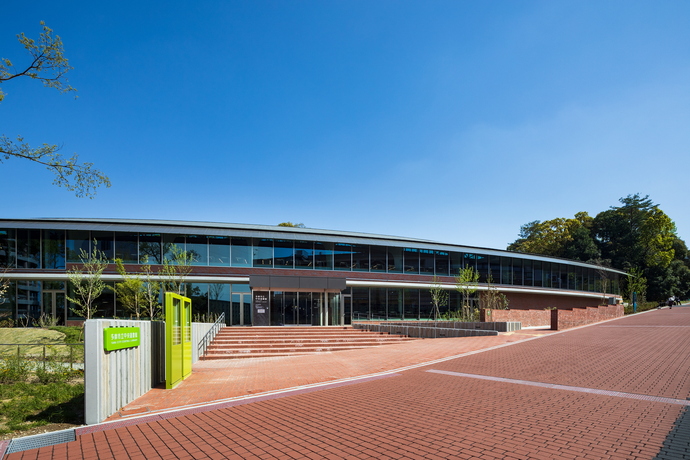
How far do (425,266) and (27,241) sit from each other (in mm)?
26245

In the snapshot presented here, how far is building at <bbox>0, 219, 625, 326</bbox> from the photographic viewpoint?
2591cm

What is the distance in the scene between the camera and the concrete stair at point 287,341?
1858 centimetres

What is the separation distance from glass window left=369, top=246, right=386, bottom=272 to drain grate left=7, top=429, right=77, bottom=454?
1043 inches

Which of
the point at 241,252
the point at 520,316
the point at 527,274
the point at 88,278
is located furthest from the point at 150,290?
the point at 527,274

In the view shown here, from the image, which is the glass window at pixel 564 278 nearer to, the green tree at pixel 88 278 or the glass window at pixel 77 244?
the green tree at pixel 88 278

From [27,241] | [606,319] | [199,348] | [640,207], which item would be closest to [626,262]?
[640,207]

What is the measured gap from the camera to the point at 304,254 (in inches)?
1198

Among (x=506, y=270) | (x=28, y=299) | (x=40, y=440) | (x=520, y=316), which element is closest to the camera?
(x=40, y=440)

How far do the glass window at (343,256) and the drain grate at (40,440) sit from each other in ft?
82.0

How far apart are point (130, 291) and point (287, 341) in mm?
10922

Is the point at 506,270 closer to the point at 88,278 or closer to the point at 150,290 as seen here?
the point at 150,290

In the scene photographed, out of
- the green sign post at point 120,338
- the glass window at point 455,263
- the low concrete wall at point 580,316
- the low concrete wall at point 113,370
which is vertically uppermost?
the glass window at point 455,263

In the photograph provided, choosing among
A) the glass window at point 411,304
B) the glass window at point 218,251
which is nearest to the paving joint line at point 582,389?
the glass window at point 218,251

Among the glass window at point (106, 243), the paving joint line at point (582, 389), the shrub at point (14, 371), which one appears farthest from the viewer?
the glass window at point (106, 243)
